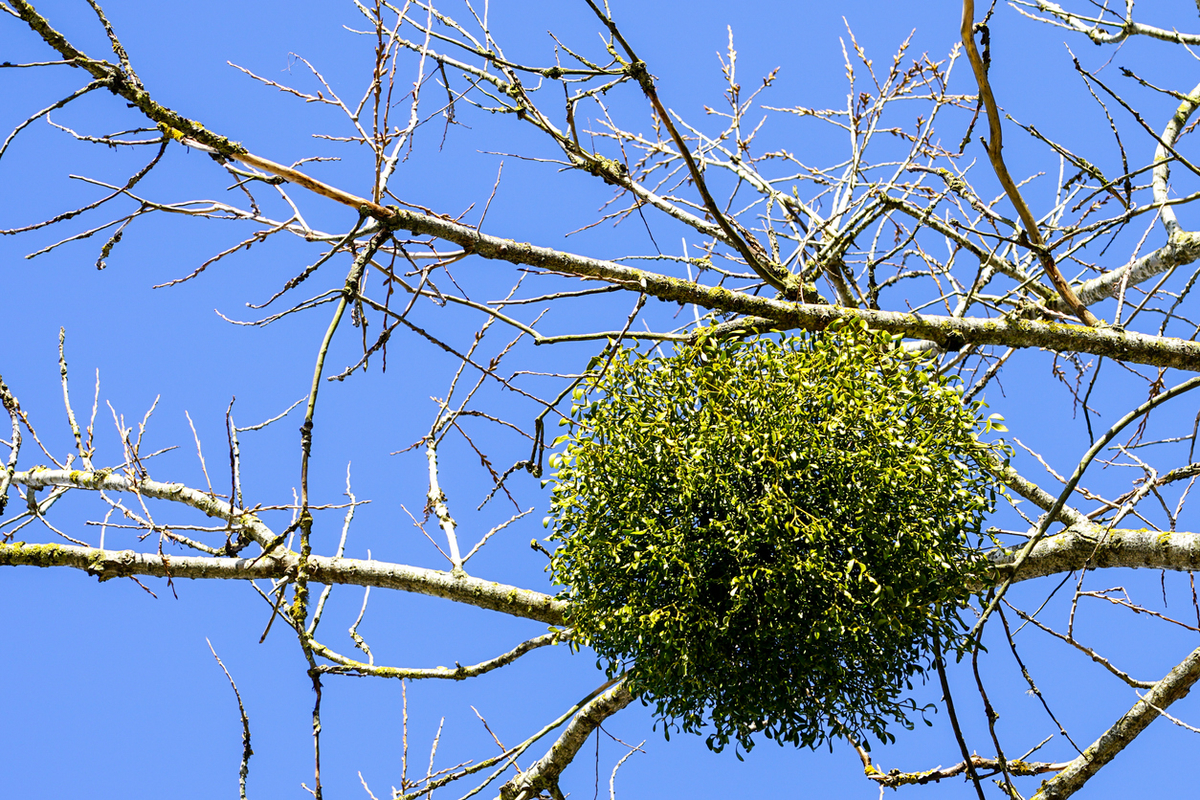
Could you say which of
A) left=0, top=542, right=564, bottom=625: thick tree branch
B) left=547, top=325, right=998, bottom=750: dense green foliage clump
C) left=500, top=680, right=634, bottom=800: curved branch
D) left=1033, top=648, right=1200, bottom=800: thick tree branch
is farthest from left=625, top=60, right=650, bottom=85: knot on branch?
left=1033, top=648, right=1200, bottom=800: thick tree branch

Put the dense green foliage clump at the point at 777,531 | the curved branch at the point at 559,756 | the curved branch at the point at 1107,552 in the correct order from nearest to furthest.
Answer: the dense green foliage clump at the point at 777,531 → the curved branch at the point at 1107,552 → the curved branch at the point at 559,756

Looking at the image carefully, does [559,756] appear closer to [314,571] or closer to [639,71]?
[314,571]

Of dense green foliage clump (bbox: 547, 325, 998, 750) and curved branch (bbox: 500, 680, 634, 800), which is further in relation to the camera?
curved branch (bbox: 500, 680, 634, 800)

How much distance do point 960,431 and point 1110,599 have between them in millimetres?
715

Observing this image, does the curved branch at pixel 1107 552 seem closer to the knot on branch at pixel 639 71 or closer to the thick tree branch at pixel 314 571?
the thick tree branch at pixel 314 571

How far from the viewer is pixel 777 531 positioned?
1.81 meters

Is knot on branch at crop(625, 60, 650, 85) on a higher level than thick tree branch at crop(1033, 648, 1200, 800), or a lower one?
higher

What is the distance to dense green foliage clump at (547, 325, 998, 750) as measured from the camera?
1.83 metres

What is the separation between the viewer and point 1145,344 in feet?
8.41

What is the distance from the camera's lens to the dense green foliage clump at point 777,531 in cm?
183

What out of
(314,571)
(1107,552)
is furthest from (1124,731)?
(314,571)

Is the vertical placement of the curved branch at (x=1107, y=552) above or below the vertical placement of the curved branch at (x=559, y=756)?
above

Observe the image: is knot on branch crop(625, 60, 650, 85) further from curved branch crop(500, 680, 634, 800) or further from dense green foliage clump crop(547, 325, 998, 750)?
curved branch crop(500, 680, 634, 800)

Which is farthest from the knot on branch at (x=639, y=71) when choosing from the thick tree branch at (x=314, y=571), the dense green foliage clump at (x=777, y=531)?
the thick tree branch at (x=314, y=571)
